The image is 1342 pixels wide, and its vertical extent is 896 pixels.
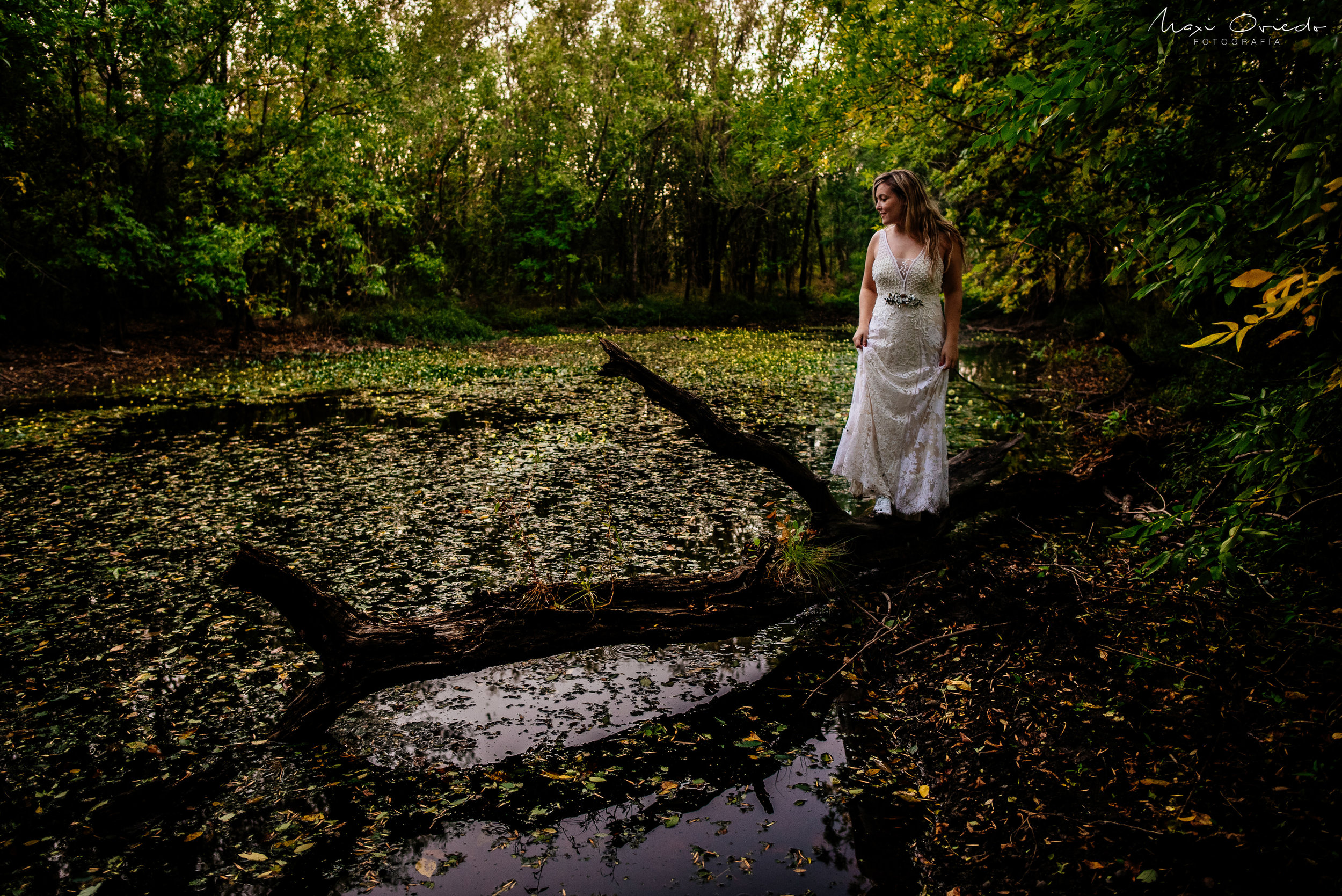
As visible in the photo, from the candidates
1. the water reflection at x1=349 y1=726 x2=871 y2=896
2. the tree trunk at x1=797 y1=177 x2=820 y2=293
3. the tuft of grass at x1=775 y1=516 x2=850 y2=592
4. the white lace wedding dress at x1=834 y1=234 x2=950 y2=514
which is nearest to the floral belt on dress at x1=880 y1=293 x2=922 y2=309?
the white lace wedding dress at x1=834 y1=234 x2=950 y2=514

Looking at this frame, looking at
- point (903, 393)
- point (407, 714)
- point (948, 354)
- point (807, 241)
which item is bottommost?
point (407, 714)

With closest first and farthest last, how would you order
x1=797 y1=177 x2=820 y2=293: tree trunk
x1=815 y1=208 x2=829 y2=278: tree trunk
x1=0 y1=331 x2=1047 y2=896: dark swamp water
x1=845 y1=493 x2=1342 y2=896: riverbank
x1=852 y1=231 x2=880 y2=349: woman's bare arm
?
x1=845 y1=493 x2=1342 y2=896: riverbank < x1=0 y1=331 x2=1047 y2=896: dark swamp water < x1=852 y1=231 x2=880 y2=349: woman's bare arm < x1=797 y1=177 x2=820 y2=293: tree trunk < x1=815 y1=208 x2=829 y2=278: tree trunk

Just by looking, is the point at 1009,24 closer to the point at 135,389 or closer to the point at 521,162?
the point at 135,389

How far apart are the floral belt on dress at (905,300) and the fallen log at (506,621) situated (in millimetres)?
1438

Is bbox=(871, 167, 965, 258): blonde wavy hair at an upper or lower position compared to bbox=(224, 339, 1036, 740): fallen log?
upper

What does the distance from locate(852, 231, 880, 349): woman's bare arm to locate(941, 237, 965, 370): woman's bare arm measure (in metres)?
0.46

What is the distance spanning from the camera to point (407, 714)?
3621 millimetres

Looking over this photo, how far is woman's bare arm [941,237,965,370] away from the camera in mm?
4738

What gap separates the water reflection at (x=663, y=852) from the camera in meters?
2.48

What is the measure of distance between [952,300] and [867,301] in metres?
0.57

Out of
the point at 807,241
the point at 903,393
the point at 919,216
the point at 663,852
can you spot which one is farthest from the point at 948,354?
the point at 807,241

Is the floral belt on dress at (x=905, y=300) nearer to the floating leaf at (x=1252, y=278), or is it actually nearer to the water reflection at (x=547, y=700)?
the water reflection at (x=547, y=700)

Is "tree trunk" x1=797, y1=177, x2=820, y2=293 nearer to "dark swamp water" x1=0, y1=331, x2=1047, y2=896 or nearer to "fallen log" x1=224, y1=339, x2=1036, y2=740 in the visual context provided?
"dark swamp water" x1=0, y1=331, x2=1047, y2=896

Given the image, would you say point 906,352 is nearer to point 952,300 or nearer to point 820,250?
point 952,300
